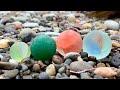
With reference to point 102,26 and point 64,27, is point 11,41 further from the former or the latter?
point 102,26

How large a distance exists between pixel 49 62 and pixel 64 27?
62.1 inches

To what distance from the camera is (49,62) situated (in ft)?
7.32

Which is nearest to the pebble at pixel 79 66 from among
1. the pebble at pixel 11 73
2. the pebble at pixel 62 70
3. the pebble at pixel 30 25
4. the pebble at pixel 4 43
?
the pebble at pixel 62 70

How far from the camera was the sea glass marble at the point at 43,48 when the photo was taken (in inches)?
86.4

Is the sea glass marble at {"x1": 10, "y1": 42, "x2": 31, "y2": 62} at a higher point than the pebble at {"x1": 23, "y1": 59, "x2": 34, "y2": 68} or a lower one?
higher

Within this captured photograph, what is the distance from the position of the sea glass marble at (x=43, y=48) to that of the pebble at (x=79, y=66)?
0.61 ft

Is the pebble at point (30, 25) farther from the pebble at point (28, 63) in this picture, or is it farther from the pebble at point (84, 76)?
the pebble at point (84, 76)

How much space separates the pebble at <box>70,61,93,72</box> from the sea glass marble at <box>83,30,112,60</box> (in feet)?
0.70

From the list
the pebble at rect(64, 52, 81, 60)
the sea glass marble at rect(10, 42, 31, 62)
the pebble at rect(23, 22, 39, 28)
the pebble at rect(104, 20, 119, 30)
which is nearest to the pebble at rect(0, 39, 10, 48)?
the sea glass marble at rect(10, 42, 31, 62)

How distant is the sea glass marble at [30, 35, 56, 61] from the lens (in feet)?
7.20

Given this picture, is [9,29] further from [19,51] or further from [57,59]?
[57,59]

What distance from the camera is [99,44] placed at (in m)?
2.29

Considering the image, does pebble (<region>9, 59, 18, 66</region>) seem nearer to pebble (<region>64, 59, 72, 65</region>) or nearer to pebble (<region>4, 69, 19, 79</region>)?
pebble (<region>4, 69, 19, 79</region>)

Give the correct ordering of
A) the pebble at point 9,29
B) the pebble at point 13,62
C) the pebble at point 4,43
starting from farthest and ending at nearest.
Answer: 1. the pebble at point 9,29
2. the pebble at point 4,43
3. the pebble at point 13,62
